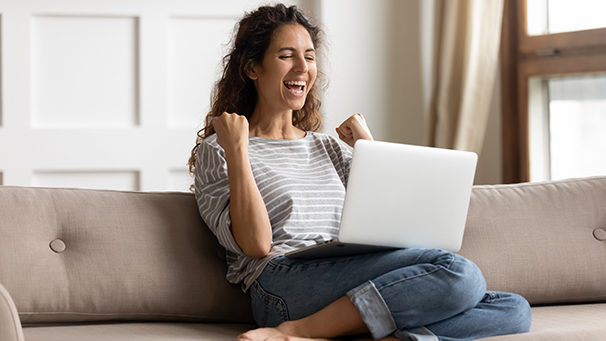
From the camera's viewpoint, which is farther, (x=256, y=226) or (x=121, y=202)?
(x=121, y=202)

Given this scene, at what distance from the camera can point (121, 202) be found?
1504 mm

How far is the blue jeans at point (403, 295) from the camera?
3.92 feet

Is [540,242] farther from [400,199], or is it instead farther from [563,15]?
[563,15]

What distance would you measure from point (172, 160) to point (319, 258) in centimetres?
136

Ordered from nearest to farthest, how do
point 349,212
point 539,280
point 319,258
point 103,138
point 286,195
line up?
point 349,212 → point 319,258 → point 286,195 → point 539,280 → point 103,138

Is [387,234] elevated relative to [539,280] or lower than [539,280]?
elevated

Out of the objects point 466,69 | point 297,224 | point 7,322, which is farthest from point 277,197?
point 466,69

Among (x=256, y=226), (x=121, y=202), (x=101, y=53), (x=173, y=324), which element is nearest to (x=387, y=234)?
(x=256, y=226)

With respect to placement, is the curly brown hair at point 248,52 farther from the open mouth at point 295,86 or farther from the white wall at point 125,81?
the white wall at point 125,81

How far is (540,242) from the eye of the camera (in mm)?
1652

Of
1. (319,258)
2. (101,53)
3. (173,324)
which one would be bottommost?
(173,324)

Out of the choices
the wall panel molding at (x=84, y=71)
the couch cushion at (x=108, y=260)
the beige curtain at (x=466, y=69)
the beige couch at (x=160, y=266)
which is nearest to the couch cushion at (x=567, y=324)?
the beige couch at (x=160, y=266)

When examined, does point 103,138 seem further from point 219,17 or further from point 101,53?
point 219,17

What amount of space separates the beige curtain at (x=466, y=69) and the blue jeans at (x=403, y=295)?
1.40m
